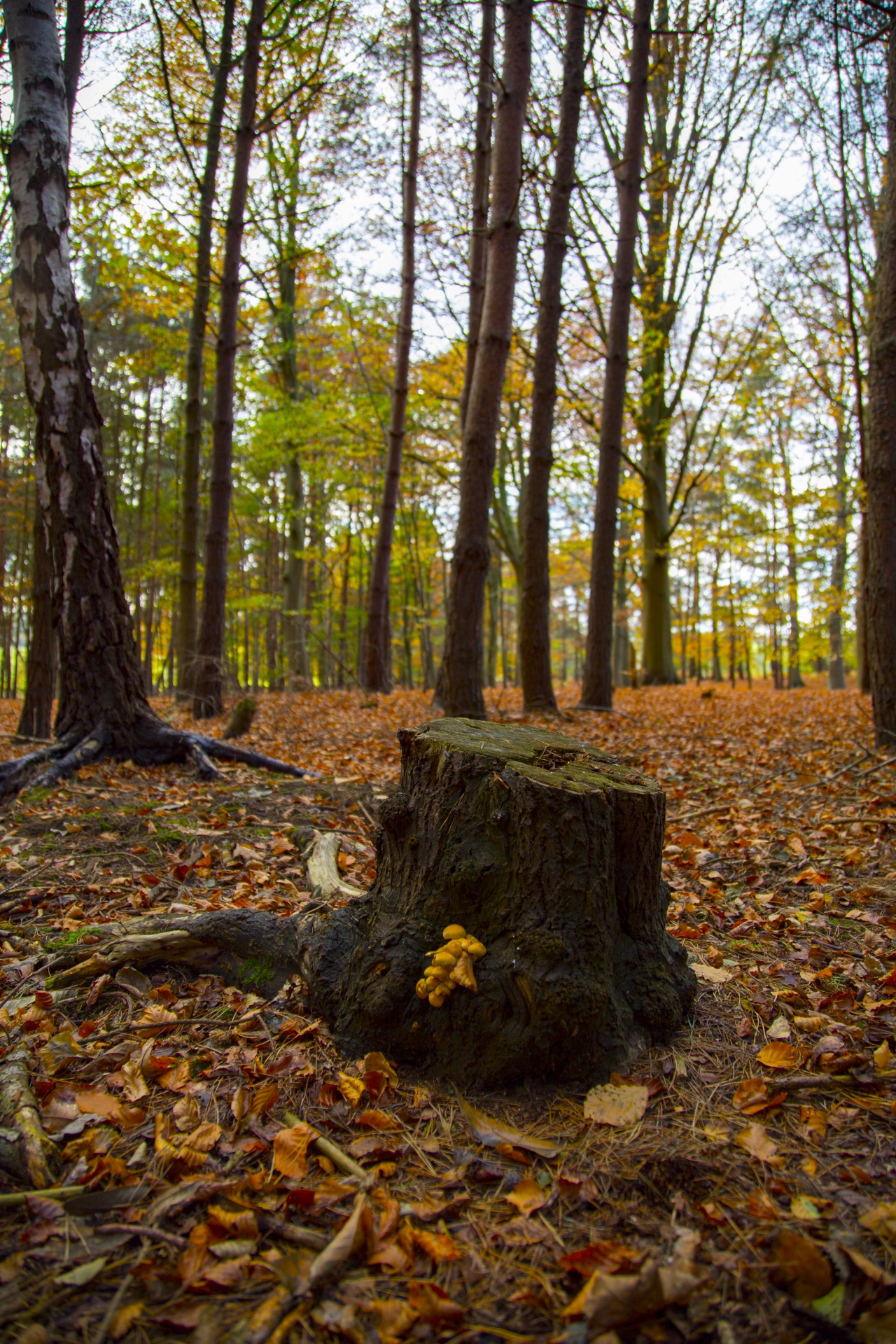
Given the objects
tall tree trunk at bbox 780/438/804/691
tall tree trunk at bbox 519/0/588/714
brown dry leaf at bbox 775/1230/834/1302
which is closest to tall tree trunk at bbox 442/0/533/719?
tall tree trunk at bbox 519/0/588/714

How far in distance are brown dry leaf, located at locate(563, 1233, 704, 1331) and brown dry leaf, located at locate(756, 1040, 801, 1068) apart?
839mm

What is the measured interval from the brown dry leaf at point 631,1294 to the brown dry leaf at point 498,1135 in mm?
376

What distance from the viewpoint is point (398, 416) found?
1194 cm

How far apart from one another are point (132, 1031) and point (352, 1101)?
79 centimetres

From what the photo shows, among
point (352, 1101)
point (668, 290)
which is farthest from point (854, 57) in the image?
point (352, 1101)

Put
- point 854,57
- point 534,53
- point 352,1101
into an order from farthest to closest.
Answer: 1. point 534,53
2. point 854,57
3. point 352,1101

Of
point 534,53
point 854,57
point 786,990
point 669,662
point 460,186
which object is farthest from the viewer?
point 669,662

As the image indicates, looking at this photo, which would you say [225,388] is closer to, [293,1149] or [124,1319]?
[293,1149]

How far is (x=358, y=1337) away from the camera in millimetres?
1224

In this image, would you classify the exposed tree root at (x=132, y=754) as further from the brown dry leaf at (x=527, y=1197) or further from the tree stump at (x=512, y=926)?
the brown dry leaf at (x=527, y=1197)

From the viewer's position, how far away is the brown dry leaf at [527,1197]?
1519 millimetres

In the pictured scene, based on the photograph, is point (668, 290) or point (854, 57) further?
point (668, 290)

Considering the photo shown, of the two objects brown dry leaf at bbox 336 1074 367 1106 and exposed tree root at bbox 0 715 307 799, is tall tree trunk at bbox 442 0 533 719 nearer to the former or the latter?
exposed tree root at bbox 0 715 307 799

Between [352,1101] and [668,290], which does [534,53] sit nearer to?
[668,290]
